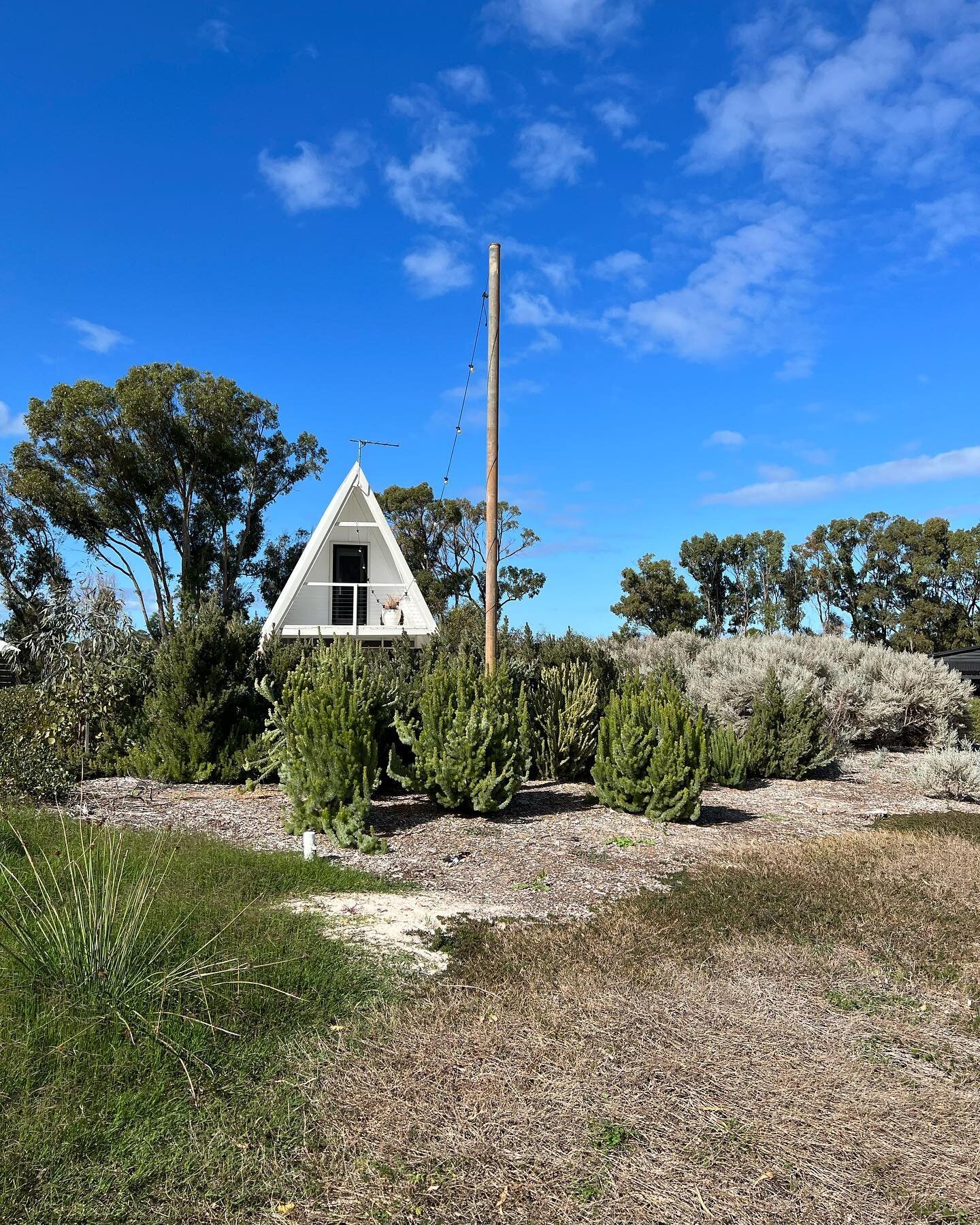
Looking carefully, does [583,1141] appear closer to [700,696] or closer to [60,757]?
[60,757]

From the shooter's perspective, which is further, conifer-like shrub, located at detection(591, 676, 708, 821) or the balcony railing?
the balcony railing

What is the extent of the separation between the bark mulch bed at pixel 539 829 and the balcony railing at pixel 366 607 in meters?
12.8

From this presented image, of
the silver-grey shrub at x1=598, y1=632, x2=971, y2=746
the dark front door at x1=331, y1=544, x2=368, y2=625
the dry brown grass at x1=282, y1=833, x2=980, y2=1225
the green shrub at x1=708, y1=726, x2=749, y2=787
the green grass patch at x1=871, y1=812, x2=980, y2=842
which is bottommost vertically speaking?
the dry brown grass at x1=282, y1=833, x2=980, y2=1225

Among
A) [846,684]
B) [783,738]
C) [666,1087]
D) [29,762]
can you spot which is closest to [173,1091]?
[666,1087]

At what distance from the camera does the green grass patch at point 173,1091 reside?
8.90 ft

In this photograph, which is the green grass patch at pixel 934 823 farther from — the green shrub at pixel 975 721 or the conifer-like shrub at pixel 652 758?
the green shrub at pixel 975 721

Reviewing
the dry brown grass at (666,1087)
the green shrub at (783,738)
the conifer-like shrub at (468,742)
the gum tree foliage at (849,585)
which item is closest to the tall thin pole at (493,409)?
the conifer-like shrub at (468,742)

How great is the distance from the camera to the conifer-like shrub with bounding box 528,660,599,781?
11086 millimetres

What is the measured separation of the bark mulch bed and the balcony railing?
12.8 meters

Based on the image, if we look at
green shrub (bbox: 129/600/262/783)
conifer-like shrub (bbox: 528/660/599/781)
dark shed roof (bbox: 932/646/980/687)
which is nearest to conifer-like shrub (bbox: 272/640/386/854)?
green shrub (bbox: 129/600/262/783)

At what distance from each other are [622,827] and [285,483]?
91.6ft

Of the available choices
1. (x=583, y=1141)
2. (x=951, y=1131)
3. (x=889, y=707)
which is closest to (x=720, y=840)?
(x=951, y=1131)

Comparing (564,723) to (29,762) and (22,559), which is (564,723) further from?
(22,559)

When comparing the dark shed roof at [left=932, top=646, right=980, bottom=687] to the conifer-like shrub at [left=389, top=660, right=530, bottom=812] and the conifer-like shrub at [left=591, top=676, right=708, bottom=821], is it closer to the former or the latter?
the conifer-like shrub at [left=591, top=676, right=708, bottom=821]
